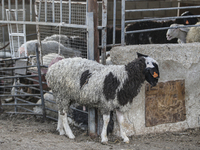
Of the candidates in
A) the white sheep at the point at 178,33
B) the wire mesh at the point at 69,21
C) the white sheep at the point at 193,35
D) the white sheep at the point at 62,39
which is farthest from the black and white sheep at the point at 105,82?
the white sheep at the point at 62,39

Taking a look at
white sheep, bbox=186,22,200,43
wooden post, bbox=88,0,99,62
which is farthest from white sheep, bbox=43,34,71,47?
white sheep, bbox=186,22,200,43

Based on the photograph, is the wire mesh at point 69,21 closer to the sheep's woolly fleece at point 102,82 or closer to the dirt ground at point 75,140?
the sheep's woolly fleece at point 102,82

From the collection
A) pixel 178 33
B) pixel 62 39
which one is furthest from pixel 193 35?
pixel 62 39

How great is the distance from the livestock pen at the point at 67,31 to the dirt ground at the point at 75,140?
0.46 meters

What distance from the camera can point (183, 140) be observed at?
464 centimetres

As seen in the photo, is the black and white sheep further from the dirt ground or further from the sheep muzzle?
the dirt ground

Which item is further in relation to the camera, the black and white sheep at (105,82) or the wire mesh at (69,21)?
the wire mesh at (69,21)

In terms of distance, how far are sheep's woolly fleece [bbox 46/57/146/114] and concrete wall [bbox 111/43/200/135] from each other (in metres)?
0.41

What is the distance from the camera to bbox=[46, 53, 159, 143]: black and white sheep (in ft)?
13.7

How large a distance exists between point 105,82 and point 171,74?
1.43 metres

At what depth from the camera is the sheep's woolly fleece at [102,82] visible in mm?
4168


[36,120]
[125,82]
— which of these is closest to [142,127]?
[125,82]

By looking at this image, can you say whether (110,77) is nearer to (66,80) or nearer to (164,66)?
(66,80)

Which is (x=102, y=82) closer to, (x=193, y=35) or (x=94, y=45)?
(x=94, y=45)
